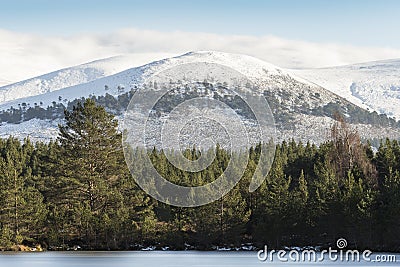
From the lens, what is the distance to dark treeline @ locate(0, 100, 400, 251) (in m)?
78.6

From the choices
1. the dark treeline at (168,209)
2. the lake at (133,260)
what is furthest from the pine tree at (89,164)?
the lake at (133,260)

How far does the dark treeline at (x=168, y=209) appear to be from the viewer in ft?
258

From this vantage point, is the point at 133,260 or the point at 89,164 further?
the point at 89,164

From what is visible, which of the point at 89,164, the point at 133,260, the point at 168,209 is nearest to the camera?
the point at 133,260

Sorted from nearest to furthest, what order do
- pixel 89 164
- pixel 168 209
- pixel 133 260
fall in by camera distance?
1. pixel 133 260
2. pixel 168 209
3. pixel 89 164

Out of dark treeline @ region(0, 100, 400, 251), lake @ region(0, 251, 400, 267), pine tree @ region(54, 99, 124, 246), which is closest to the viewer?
lake @ region(0, 251, 400, 267)

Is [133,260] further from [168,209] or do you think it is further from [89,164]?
[89,164]

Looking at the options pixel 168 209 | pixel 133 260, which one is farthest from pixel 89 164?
pixel 133 260

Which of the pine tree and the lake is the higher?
the pine tree

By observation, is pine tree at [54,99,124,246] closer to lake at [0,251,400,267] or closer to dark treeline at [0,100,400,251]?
dark treeline at [0,100,400,251]

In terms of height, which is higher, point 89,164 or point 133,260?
point 89,164

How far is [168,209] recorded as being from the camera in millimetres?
89625

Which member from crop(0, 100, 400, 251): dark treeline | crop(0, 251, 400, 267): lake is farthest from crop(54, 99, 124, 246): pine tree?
crop(0, 251, 400, 267): lake

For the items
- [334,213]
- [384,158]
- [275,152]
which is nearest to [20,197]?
[334,213]
